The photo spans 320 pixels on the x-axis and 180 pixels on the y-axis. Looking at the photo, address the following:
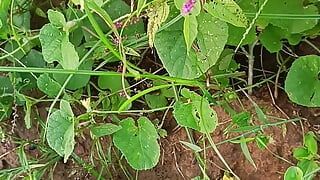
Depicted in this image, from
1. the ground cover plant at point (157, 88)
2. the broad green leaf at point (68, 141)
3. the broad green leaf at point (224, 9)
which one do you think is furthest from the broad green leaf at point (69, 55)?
the broad green leaf at point (224, 9)

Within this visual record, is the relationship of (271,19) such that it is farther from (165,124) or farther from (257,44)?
(165,124)

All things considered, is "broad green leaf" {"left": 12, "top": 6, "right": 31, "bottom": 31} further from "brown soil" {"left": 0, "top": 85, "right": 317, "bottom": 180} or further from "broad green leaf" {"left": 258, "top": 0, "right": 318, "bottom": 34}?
"broad green leaf" {"left": 258, "top": 0, "right": 318, "bottom": 34}

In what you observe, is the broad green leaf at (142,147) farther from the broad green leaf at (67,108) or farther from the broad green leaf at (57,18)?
the broad green leaf at (57,18)

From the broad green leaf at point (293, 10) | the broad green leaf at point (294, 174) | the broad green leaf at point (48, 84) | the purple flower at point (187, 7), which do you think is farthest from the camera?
the broad green leaf at point (48, 84)

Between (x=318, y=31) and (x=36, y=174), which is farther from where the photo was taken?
(x=36, y=174)

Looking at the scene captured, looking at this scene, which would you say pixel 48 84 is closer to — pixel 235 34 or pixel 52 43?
pixel 52 43

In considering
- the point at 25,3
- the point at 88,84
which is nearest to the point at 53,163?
the point at 88,84
